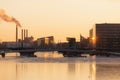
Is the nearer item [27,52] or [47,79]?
[47,79]

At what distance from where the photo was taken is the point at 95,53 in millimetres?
153375

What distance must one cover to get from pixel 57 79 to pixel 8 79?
3902 mm

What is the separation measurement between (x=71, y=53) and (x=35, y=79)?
118395 millimetres

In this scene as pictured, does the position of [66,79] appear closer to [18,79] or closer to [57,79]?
[57,79]

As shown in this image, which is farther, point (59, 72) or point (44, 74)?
point (59, 72)

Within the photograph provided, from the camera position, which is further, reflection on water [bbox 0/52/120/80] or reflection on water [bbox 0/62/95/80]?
reflection on water [bbox 0/52/120/80]

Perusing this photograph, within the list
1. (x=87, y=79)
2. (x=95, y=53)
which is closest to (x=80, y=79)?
(x=87, y=79)

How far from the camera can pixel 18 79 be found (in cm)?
3828

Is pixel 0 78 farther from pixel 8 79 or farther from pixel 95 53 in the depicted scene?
pixel 95 53

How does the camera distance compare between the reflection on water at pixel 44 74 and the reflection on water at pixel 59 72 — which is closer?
the reflection on water at pixel 44 74

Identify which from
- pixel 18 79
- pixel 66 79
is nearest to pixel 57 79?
pixel 66 79

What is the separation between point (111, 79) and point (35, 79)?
612 cm

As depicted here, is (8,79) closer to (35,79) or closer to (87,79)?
(35,79)

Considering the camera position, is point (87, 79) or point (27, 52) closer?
point (87, 79)
